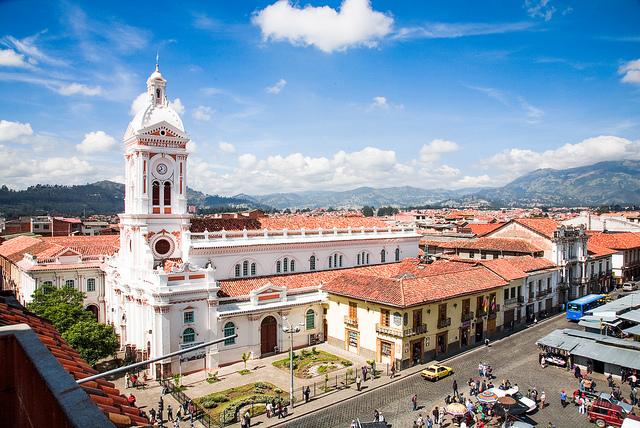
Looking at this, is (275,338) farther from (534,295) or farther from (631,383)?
(534,295)

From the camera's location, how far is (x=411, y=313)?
107 ft

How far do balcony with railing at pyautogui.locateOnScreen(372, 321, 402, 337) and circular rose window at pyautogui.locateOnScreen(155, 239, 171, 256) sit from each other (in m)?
18.7

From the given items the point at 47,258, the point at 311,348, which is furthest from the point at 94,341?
the point at 47,258

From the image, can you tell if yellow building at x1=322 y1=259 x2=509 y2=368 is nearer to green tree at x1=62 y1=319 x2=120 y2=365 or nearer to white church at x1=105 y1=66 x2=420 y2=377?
white church at x1=105 y1=66 x2=420 y2=377

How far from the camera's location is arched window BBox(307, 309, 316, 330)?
38.7 metres

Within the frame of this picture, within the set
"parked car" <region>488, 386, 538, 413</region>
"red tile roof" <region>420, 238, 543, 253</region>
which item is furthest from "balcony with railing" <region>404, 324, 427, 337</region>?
"red tile roof" <region>420, 238, 543, 253</region>

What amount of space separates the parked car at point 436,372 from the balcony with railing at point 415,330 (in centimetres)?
261

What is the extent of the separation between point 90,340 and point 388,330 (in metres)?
21.6

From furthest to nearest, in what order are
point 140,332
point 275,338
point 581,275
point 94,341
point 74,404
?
point 581,275 < point 275,338 < point 140,332 < point 94,341 < point 74,404

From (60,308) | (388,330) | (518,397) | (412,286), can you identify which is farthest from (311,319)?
(60,308)

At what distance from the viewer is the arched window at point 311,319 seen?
3872 cm

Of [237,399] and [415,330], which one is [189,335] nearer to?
[237,399]

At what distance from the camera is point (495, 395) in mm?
24938

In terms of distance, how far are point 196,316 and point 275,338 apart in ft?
24.3
